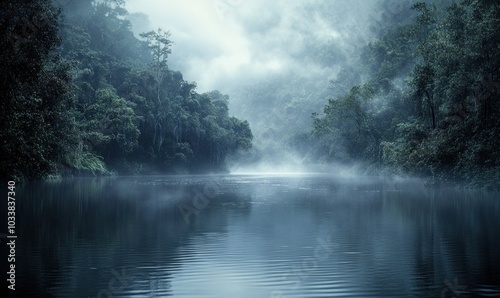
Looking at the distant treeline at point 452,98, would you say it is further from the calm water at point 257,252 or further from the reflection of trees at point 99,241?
the reflection of trees at point 99,241

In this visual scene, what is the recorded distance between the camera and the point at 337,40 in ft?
656

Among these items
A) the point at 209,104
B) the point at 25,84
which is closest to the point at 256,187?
the point at 25,84

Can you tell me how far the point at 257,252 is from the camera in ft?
56.1

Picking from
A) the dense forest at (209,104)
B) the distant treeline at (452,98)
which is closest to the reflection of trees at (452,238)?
the distant treeline at (452,98)

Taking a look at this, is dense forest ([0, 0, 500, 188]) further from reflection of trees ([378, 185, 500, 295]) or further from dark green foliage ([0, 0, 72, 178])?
reflection of trees ([378, 185, 500, 295])

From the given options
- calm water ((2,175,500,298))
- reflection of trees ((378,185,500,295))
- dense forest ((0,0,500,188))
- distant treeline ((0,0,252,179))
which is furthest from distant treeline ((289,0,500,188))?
distant treeline ((0,0,252,179))

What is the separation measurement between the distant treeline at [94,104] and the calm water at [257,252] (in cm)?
800

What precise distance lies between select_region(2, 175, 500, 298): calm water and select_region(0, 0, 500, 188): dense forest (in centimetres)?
1068

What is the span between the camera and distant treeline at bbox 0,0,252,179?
34.0m

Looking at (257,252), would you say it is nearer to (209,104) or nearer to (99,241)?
(99,241)

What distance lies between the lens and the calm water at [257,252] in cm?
1226

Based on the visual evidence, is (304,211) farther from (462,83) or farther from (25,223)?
(462,83)

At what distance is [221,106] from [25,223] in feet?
388

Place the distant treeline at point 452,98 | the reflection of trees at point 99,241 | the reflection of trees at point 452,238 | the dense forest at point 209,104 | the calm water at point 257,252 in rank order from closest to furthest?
the calm water at point 257,252
the reflection of trees at point 99,241
the reflection of trees at point 452,238
the dense forest at point 209,104
the distant treeline at point 452,98
